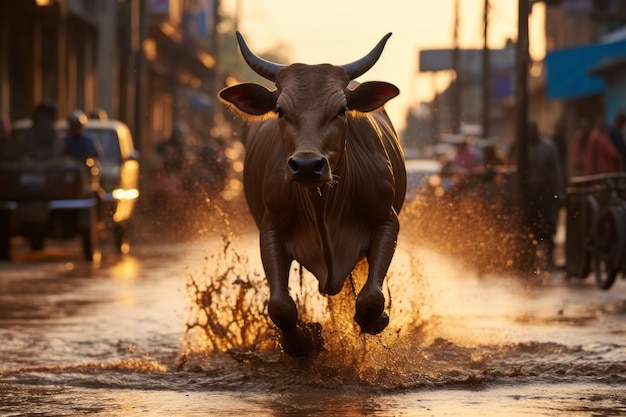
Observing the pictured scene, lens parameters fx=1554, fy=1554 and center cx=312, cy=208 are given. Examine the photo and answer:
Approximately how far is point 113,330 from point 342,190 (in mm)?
3227

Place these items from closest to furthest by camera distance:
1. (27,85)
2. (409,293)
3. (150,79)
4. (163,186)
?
(409,293) → (163,186) → (27,85) → (150,79)

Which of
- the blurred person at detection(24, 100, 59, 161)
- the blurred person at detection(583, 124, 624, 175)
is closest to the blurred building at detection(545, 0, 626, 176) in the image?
the blurred person at detection(583, 124, 624, 175)

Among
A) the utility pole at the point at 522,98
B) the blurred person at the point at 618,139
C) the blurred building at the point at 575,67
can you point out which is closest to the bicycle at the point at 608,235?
the blurred building at the point at 575,67

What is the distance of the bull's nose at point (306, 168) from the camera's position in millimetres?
7570

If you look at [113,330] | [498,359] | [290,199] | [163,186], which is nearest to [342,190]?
[290,199]

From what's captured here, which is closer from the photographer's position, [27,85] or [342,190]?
[342,190]

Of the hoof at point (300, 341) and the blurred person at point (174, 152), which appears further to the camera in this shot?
the blurred person at point (174, 152)

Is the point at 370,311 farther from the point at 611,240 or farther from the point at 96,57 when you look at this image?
the point at 96,57

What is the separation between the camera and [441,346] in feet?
32.3

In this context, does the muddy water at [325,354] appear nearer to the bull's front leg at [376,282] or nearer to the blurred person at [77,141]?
the bull's front leg at [376,282]

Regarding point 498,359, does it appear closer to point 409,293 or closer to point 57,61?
point 409,293

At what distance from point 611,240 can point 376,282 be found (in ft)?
16.7

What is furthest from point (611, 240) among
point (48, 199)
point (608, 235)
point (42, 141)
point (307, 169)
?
point (42, 141)

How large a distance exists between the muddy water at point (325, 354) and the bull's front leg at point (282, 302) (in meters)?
0.13
